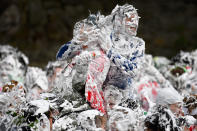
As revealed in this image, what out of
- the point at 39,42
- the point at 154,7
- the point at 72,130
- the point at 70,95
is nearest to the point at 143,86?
the point at 70,95

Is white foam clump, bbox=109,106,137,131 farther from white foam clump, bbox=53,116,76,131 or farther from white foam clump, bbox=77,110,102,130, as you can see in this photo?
white foam clump, bbox=53,116,76,131

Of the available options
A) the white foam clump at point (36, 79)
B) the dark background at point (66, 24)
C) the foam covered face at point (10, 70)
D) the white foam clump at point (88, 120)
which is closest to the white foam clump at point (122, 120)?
the white foam clump at point (88, 120)

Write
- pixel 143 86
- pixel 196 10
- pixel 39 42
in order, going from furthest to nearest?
pixel 196 10 < pixel 39 42 < pixel 143 86

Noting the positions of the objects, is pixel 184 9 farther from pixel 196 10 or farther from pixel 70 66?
pixel 70 66

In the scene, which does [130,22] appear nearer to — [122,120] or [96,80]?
[96,80]

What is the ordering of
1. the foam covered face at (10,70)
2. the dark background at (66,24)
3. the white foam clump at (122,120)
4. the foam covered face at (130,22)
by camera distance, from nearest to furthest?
the white foam clump at (122,120) → the foam covered face at (130,22) → the foam covered face at (10,70) → the dark background at (66,24)

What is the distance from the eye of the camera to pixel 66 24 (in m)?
7.74

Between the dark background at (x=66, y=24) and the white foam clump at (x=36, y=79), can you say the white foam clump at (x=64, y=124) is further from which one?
the dark background at (x=66, y=24)

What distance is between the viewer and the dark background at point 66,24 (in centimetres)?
711

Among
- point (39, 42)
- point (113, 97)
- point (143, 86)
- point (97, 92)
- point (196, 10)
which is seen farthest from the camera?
point (196, 10)

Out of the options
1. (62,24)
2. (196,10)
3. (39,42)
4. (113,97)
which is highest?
(196,10)

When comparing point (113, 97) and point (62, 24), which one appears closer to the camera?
point (113, 97)

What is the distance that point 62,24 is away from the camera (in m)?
7.70

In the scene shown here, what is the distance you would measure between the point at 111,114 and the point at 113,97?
0.24 metres
